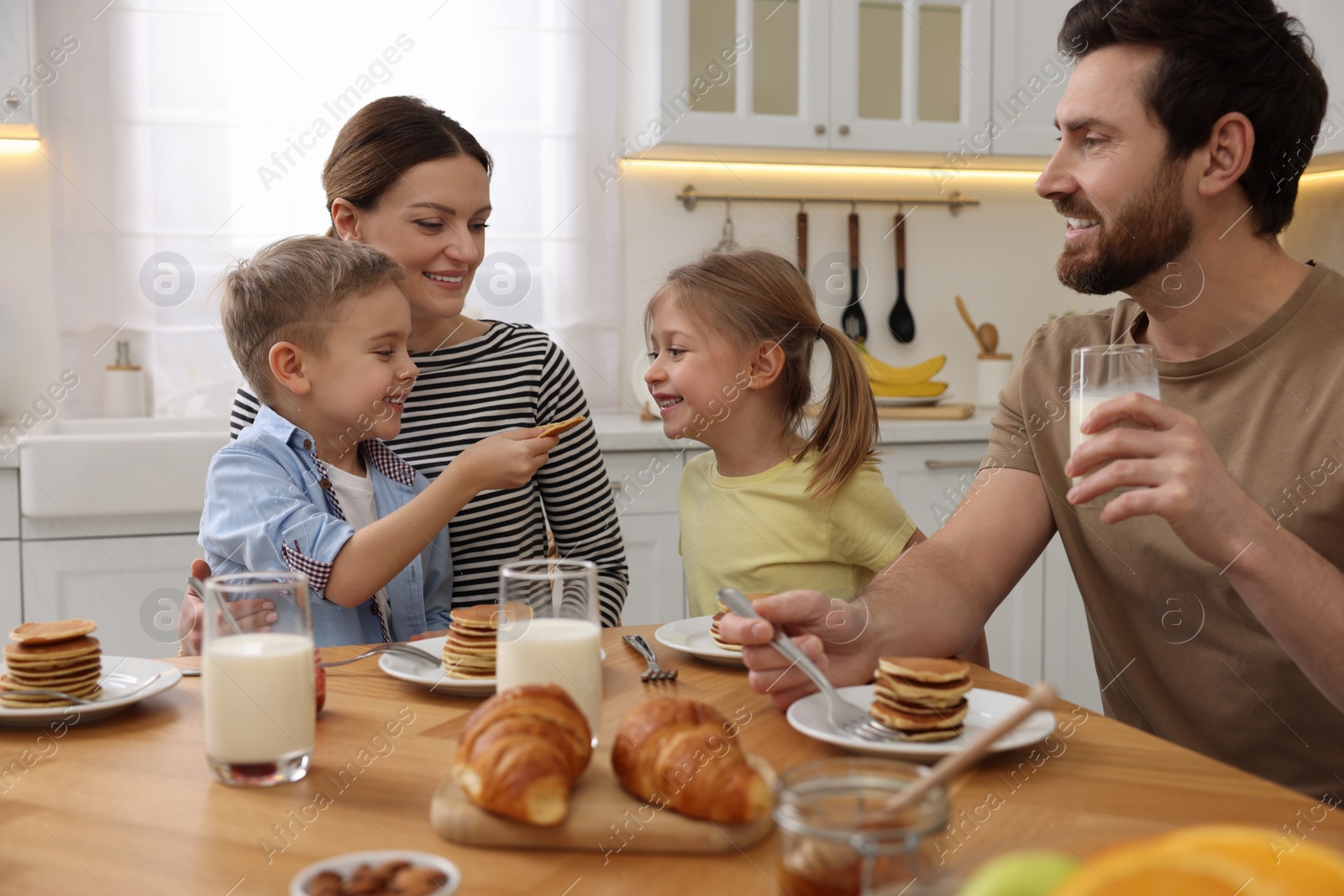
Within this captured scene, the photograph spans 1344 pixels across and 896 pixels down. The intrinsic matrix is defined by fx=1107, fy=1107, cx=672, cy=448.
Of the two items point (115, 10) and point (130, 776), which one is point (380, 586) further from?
point (115, 10)

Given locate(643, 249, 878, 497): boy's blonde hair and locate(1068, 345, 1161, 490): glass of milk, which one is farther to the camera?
locate(643, 249, 878, 497): boy's blonde hair

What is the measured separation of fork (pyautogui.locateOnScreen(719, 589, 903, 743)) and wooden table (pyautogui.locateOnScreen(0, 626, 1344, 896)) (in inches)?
1.1

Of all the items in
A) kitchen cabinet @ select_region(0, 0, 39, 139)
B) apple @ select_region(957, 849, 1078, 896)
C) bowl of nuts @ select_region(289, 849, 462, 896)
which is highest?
kitchen cabinet @ select_region(0, 0, 39, 139)

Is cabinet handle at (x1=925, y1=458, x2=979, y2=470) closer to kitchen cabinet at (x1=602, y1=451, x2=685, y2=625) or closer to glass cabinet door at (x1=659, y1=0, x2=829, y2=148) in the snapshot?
kitchen cabinet at (x1=602, y1=451, x2=685, y2=625)

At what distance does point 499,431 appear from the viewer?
5.93 feet

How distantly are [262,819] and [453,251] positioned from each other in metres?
1.13

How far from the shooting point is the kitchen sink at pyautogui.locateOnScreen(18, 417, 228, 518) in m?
2.44

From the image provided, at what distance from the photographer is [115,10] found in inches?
117

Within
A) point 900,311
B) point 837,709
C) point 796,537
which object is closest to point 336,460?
point 796,537

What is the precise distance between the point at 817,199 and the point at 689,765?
3046 mm

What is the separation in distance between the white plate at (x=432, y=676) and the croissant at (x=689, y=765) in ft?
1.09

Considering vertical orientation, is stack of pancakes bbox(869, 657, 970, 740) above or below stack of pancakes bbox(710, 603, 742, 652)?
above

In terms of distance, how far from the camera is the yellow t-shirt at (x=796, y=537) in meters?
1.76

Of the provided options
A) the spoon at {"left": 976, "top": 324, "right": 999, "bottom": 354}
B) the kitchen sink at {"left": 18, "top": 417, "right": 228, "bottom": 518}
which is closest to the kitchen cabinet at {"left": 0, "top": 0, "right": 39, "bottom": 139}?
the kitchen sink at {"left": 18, "top": 417, "right": 228, "bottom": 518}
